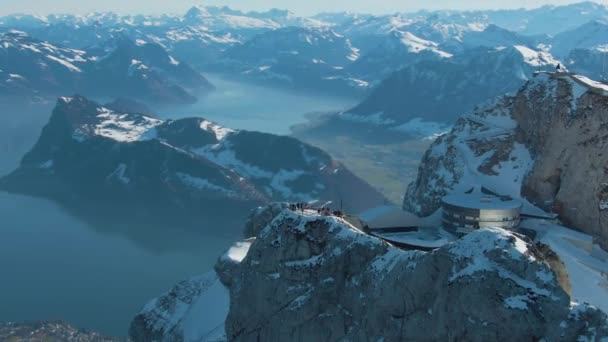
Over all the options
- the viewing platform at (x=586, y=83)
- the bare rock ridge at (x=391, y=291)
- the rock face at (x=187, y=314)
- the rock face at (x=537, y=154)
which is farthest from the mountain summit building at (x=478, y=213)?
the rock face at (x=187, y=314)

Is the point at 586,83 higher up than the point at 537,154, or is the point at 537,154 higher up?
the point at 586,83

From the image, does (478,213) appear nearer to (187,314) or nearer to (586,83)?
(586,83)

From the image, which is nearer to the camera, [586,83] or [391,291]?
[391,291]

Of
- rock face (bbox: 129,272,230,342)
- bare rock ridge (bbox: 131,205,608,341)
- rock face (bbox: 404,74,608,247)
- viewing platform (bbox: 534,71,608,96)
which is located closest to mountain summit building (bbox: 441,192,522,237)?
rock face (bbox: 404,74,608,247)

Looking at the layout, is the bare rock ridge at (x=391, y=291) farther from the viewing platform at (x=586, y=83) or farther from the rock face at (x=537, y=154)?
the viewing platform at (x=586, y=83)

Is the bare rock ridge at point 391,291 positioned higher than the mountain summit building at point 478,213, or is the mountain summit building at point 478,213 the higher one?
the bare rock ridge at point 391,291

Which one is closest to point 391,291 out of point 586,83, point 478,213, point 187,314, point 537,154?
point 478,213

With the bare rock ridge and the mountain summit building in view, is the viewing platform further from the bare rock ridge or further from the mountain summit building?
the bare rock ridge
